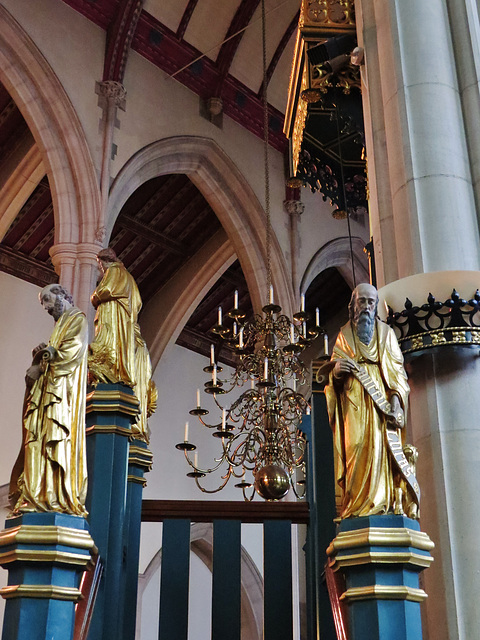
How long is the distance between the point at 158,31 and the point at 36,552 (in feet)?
34.4

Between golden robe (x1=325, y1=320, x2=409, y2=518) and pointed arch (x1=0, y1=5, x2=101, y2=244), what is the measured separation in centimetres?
765

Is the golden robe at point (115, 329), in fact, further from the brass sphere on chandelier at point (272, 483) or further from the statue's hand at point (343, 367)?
the brass sphere on chandelier at point (272, 483)

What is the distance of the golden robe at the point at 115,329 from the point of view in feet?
12.1

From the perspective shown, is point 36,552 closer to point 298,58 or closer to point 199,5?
point 298,58

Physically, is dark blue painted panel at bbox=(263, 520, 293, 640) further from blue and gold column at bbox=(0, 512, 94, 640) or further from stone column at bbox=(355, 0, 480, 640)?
blue and gold column at bbox=(0, 512, 94, 640)

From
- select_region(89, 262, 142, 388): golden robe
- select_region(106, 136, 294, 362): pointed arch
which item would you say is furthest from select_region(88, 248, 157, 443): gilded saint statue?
select_region(106, 136, 294, 362): pointed arch

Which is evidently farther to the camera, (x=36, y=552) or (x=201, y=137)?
(x=201, y=137)

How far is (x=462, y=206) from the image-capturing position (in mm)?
3674

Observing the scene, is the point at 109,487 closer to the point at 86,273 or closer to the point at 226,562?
the point at 226,562

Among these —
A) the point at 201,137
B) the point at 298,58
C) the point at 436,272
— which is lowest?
the point at 436,272

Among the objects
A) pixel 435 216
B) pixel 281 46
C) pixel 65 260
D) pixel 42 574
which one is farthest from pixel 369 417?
pixel 281 46

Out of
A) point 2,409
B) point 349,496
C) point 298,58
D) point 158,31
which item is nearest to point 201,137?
point 158,31

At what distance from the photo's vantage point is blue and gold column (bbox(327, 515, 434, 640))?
97.2 inches

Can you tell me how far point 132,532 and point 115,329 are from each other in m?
0.86
